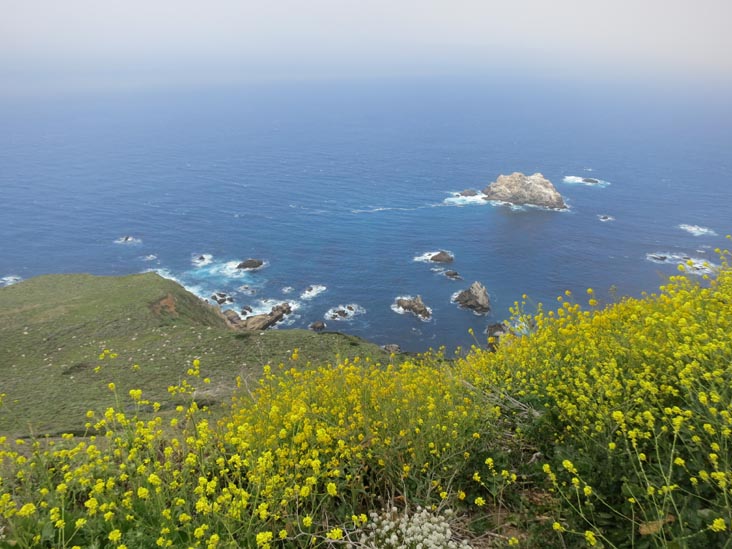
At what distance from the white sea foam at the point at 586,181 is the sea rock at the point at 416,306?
243 ft

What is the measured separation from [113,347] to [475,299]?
43.5 metres

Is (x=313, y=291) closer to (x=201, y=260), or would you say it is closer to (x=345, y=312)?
(x=345, y=312)

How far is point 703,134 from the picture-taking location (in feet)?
614

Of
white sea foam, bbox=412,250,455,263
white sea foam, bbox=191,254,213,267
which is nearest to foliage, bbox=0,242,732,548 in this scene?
white sea foam, bbox=412,250,455,263

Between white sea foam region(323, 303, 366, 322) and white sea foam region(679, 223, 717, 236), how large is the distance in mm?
66787

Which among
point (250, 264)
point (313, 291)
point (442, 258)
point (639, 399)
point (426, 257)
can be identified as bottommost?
point (313, 291)

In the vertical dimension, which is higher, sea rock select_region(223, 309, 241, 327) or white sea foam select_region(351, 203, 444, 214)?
sea rock select_region(223, 309, 241, 327)

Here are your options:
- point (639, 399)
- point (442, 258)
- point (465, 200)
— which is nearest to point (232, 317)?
point (442, 258)

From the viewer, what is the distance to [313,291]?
66.3m

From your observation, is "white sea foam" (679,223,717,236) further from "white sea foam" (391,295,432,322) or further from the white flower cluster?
the white flower cluster

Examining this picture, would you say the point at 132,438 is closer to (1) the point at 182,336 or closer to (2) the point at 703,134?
(1) the point at 182,336

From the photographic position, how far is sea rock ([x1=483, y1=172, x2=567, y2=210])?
322 feet

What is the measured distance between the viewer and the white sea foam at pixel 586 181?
113m

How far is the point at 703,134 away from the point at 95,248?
734 feet
